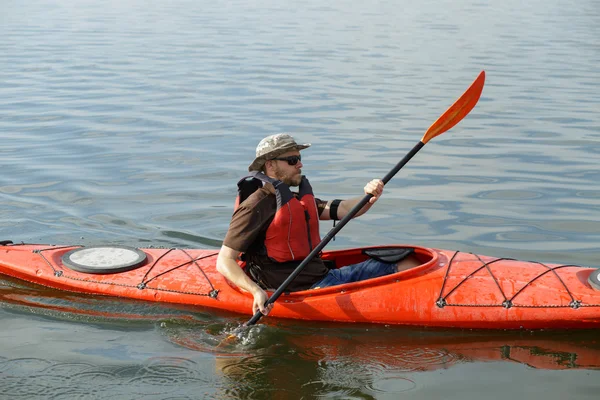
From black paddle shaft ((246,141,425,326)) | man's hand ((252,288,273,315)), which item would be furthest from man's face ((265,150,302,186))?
man's hand ((252,288,273,315))

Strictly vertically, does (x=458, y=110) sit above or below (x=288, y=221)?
above

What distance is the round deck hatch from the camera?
6.00m

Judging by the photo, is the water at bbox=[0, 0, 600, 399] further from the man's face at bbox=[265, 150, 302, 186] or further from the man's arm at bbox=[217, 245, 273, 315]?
the man's face at bbox=[265, 150, 302, 186]

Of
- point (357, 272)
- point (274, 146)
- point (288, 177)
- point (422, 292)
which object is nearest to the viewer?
point (274, 146)

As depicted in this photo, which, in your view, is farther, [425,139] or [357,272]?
[357,272]

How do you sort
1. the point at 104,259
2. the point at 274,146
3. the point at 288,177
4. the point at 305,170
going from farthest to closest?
the point at 305,170 → the point at 104,259 → the point at 288,177 → the point at 274,146

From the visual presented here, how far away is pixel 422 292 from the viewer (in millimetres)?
5379

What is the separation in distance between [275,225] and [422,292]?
105 cm

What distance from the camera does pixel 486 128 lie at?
39.7 ft

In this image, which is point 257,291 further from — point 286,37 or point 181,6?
point 181,6

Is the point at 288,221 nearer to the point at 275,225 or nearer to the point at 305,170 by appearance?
the point at 275,225

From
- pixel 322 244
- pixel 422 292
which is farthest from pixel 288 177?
pixel 422 292

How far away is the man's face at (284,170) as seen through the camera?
5199 mm

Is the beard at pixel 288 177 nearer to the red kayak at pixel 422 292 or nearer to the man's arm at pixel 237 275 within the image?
the man's arm at pixel 237 275
